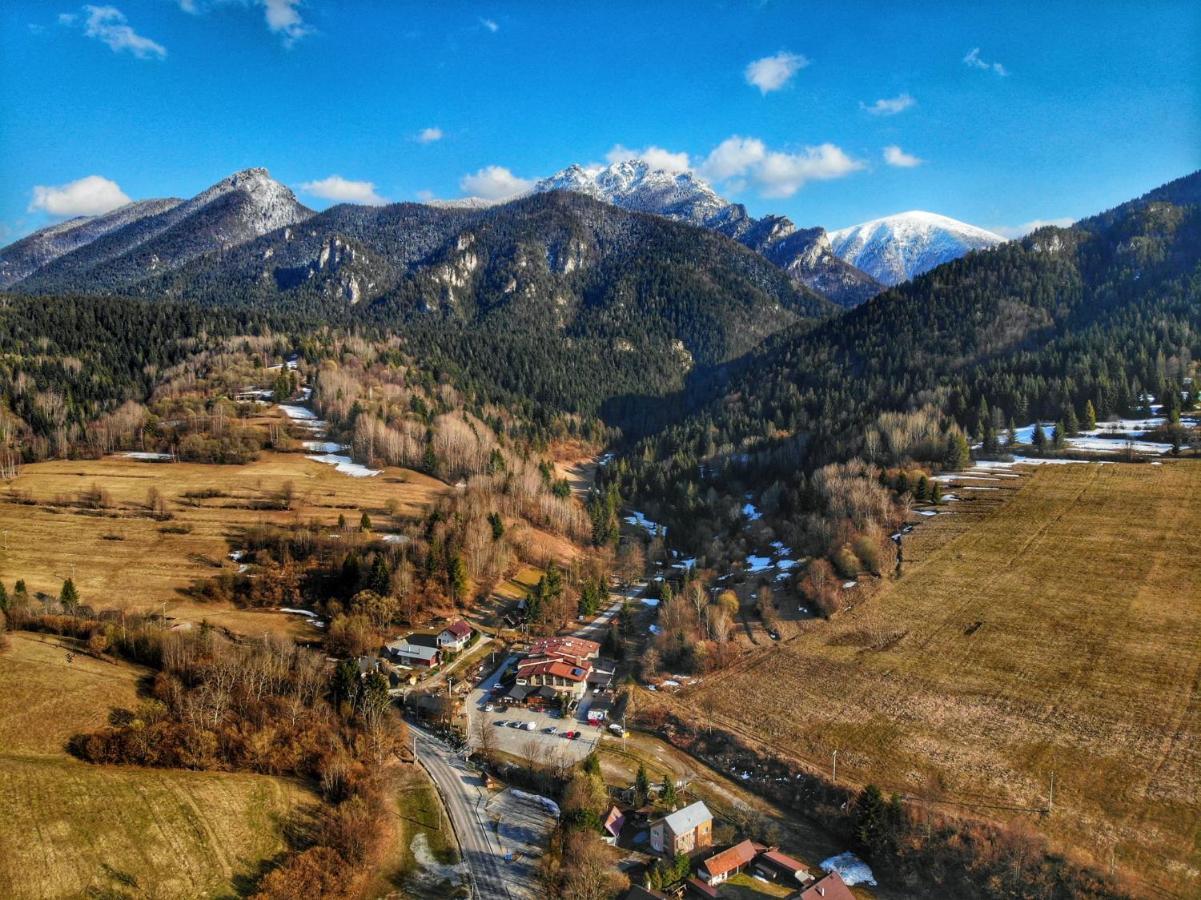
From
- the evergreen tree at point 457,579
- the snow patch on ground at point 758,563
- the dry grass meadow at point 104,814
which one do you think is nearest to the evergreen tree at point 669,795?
the dry grass meadow at point 104,814

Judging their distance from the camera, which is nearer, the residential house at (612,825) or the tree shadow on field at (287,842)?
the tree shadow on field at (287,842)

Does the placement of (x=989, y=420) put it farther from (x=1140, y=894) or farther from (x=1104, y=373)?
(x=1140, y=894)

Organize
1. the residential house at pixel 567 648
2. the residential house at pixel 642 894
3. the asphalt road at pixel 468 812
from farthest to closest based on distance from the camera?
the residential house at pixel 567 648, the asphalt road at pixel 468 812, the residential house at pixel 642 894

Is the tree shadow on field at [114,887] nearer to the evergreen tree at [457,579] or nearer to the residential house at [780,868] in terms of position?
the residential house at [780,868]

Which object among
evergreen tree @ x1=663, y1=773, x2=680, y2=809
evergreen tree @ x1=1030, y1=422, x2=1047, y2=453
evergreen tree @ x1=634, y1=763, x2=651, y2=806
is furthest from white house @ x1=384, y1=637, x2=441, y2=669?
evergreen tree @ x1=1030, y1=422, x2=1047, y2=453

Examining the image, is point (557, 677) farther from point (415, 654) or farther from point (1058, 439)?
point (1058, 439)

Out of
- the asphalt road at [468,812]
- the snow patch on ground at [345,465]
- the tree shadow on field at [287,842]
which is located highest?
the snow patch on ground at [345,465]

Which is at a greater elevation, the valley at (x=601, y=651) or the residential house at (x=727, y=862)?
the valley at (x=601, y=651)
